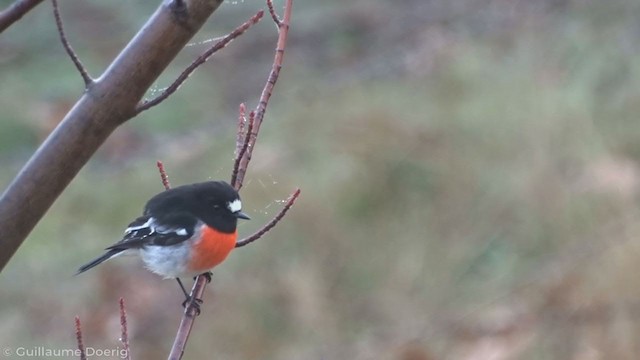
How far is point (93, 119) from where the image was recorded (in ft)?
4.60

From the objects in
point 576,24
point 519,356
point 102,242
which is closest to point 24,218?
point 519,356

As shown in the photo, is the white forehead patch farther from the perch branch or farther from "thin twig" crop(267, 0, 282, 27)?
"thin twig" crop(267, 0, 282, 27)

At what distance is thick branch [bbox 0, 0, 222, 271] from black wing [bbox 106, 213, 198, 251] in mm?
1582

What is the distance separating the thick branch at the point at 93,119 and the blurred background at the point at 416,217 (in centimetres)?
381

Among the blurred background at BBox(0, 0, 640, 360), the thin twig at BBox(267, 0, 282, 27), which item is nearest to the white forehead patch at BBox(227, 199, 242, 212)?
the thin twig at BBox(267, 0, 282, 27)

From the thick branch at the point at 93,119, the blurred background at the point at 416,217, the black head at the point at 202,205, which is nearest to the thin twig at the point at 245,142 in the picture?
the thick branch at the point at 93,119

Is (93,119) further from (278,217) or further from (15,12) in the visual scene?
(278,217)

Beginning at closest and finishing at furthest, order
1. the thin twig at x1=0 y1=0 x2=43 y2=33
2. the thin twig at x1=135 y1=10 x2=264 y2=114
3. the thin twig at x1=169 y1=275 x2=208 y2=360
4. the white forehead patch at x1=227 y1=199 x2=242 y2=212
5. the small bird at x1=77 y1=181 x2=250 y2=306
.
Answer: the thin twig at x1=0 y1=0 x2=43 y2=33 → the thin twig at x1=135 y1=10 x2=264 y2=114 → the thin twig at x1=169 y1=275 x2=208 y2=360 → the white forehead patch at x1=227 y1=199 x2=242 y2=212 → the small bird at x1=77 y1=181 x2=250 y2=306

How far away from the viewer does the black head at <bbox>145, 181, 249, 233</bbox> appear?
9.55 ft

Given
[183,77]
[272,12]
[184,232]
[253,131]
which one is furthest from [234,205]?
[183,77]

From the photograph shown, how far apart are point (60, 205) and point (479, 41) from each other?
3506 millimetres

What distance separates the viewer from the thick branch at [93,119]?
136cm

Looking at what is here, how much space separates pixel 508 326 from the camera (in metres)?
5.37

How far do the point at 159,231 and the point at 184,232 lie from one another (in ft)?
0.26
